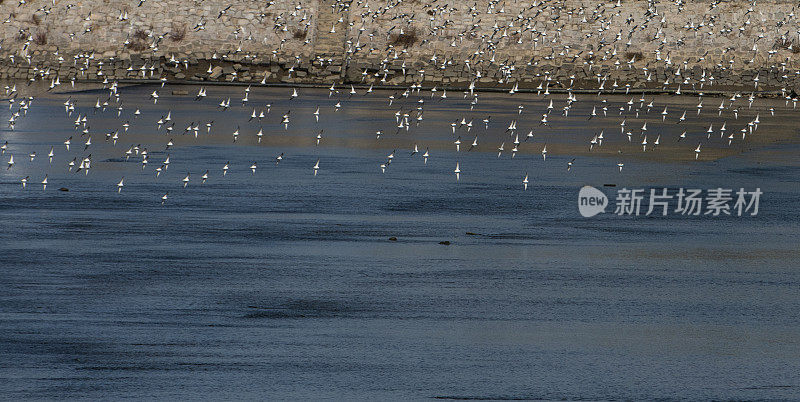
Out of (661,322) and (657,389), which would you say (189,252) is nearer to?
(661,322)

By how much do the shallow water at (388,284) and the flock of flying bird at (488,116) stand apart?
4.01ft

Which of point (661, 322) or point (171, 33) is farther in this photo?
point (171, 33)

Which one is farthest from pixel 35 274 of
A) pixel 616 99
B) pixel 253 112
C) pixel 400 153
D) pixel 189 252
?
pixel 616 99

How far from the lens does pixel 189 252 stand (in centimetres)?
1648

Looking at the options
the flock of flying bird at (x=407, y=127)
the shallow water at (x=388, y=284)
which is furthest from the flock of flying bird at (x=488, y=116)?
the shallow water at (x=388, y=284)

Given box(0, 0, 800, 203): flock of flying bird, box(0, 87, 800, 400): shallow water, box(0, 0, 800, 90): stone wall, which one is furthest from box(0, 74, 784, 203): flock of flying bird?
box(0, 0, 800, 90): stone wall

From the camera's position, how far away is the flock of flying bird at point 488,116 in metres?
29.2

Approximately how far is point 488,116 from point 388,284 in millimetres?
24752

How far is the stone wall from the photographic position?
185ft

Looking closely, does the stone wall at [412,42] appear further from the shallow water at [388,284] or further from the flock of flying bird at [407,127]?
the shallow water at [388,284]

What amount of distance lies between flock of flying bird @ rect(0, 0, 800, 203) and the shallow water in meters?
1.22

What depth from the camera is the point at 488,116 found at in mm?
39281

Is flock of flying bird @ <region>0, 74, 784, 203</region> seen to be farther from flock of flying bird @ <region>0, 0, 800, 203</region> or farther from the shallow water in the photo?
the shallow water

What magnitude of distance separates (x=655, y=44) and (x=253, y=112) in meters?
26.7
